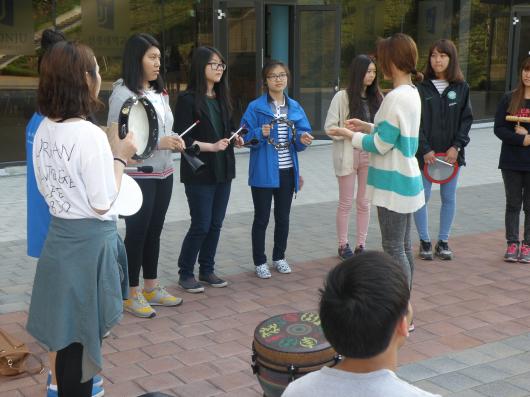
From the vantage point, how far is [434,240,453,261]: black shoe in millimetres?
6273

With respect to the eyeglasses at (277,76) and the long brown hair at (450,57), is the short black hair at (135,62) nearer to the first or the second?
the eyeglasses at (277,76)

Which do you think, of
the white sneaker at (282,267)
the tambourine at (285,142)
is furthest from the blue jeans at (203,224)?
the white sneaker at (282,267)

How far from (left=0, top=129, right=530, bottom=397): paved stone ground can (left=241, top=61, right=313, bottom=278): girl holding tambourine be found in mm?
Result: 427

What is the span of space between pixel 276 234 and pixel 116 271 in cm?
281

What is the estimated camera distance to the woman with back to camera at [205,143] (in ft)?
16.8

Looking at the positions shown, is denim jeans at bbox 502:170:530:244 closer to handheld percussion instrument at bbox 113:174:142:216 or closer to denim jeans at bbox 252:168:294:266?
denim jeans at bbox 252:168:294:266

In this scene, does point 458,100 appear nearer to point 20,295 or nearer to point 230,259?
point 230,259

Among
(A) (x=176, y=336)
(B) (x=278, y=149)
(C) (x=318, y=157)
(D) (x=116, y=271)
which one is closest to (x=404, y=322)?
(D) (x=116, y=271)

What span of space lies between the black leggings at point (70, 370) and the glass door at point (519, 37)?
50.3 ft

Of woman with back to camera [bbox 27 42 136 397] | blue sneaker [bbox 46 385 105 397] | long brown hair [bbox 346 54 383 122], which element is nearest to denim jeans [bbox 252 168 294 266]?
long brown hair [bbox 346 54 383 122]

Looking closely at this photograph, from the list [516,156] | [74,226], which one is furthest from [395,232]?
[516,156]

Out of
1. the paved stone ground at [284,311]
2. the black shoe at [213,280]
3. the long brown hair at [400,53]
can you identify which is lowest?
the paved stone ground at [284,311]

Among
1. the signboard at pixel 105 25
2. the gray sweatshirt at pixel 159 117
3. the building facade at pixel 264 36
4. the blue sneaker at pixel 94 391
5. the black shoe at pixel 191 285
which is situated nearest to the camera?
the blue sneaker at pixel 94 391

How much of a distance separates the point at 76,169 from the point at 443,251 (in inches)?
162
